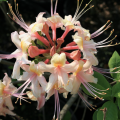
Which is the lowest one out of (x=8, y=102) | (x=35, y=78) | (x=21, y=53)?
(x=8, y=102)

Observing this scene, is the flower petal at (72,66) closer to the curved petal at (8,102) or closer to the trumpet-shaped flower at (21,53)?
the trumpet-shaped flower at (21,53)

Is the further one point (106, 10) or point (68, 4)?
point (106, 10)

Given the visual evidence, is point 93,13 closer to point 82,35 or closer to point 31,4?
point 31,4

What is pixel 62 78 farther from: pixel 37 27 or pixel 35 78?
pixel 37 27

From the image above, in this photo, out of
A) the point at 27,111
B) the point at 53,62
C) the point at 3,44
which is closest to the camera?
the point at 53,62

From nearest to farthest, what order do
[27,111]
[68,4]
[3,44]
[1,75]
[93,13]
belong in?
[27,111] < [1,75] < [3,44] < [68,4] < [93,13]

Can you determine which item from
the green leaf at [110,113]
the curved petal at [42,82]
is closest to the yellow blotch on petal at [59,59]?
the curved petal at [42,82]

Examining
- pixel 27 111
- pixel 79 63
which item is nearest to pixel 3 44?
pixel 27 111

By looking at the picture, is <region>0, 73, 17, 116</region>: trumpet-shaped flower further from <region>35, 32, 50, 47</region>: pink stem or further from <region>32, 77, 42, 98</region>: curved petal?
<region>35, 32, 50, 47</region>: pink stem

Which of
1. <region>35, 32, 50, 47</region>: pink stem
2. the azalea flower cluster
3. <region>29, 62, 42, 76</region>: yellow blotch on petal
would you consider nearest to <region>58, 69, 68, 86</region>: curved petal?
the azalea flower cluster

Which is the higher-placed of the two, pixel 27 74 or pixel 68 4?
pixel 68 4

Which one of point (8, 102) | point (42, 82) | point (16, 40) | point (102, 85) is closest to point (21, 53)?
point (16, 40)
